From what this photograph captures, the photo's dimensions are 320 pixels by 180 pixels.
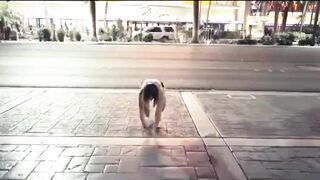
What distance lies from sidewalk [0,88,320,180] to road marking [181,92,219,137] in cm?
2

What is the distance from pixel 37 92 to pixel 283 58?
13.1 meters

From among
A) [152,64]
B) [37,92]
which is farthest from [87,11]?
[37,92]

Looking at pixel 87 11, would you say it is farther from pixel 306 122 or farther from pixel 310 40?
pixel 306 122

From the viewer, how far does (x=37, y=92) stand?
999 cm

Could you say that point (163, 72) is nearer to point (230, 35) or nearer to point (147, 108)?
point (147, 108)

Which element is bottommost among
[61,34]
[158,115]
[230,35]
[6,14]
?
[158,115]

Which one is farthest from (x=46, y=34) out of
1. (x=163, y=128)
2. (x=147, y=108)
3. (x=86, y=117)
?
(x=163, y=128)

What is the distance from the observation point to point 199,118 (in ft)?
24.4

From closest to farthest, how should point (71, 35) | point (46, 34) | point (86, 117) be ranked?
point (86, 117), point (46, 34), point (71, 35)

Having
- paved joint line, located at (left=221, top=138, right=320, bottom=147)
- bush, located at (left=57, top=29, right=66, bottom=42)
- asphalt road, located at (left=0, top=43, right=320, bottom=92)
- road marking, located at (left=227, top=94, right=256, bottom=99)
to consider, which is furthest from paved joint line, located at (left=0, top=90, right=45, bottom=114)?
bush, located at (left=57, top=29, right=66, bottom=42)

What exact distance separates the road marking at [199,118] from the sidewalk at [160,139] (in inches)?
0.7

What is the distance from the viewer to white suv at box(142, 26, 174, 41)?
109ft

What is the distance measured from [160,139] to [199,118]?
5.26ft

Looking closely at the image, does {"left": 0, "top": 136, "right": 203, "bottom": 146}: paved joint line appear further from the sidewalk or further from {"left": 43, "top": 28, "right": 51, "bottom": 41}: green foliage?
{"left": 43, "top": 28, "right": 51, "bottom": 41}: green foliage
